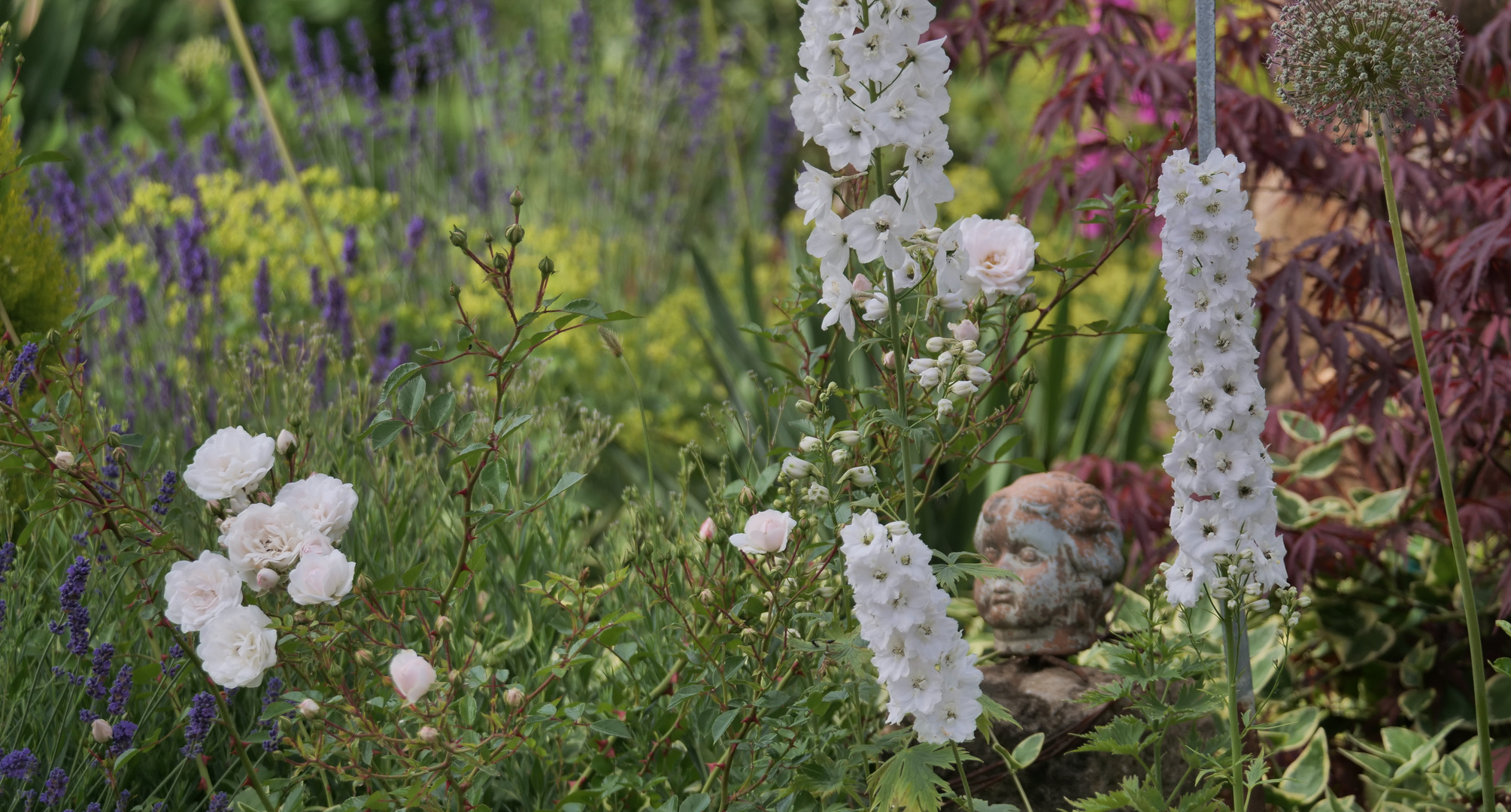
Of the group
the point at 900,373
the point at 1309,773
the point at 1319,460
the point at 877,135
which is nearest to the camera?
the point at 877,135

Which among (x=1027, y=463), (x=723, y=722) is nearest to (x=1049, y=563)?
(x=1027, y=463)

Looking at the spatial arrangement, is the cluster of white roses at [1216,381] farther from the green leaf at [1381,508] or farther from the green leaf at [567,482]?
the green leaf at [1381,508]

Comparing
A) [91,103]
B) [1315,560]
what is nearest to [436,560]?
[1315,560]

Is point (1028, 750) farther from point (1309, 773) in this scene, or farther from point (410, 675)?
point (410, 675)

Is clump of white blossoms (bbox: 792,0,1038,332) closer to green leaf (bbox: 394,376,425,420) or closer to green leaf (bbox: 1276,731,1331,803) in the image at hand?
green leaf (bbox: 394,376,425,420)

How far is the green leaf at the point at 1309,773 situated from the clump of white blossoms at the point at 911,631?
106cm

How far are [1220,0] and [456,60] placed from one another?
125 inches

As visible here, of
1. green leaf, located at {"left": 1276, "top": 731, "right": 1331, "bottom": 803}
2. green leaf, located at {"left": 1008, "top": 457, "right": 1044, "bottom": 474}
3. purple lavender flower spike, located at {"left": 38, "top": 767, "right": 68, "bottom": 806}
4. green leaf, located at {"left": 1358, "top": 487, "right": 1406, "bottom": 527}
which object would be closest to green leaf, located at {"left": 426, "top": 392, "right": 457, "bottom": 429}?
purple lavender flower spike, located at {"left": 38, "top": 767, "right": 68, "bottom": 806}

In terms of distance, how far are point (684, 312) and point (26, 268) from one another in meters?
2.14

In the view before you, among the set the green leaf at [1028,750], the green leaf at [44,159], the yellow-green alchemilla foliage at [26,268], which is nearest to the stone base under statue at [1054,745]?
the green leaf at [1028,750]

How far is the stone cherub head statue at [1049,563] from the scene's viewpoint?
1896 millimetres

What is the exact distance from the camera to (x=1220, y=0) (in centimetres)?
281

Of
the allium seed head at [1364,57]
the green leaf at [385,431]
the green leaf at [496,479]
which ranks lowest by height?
the green leaf at [496,479]

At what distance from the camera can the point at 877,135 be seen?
56.3 inches
